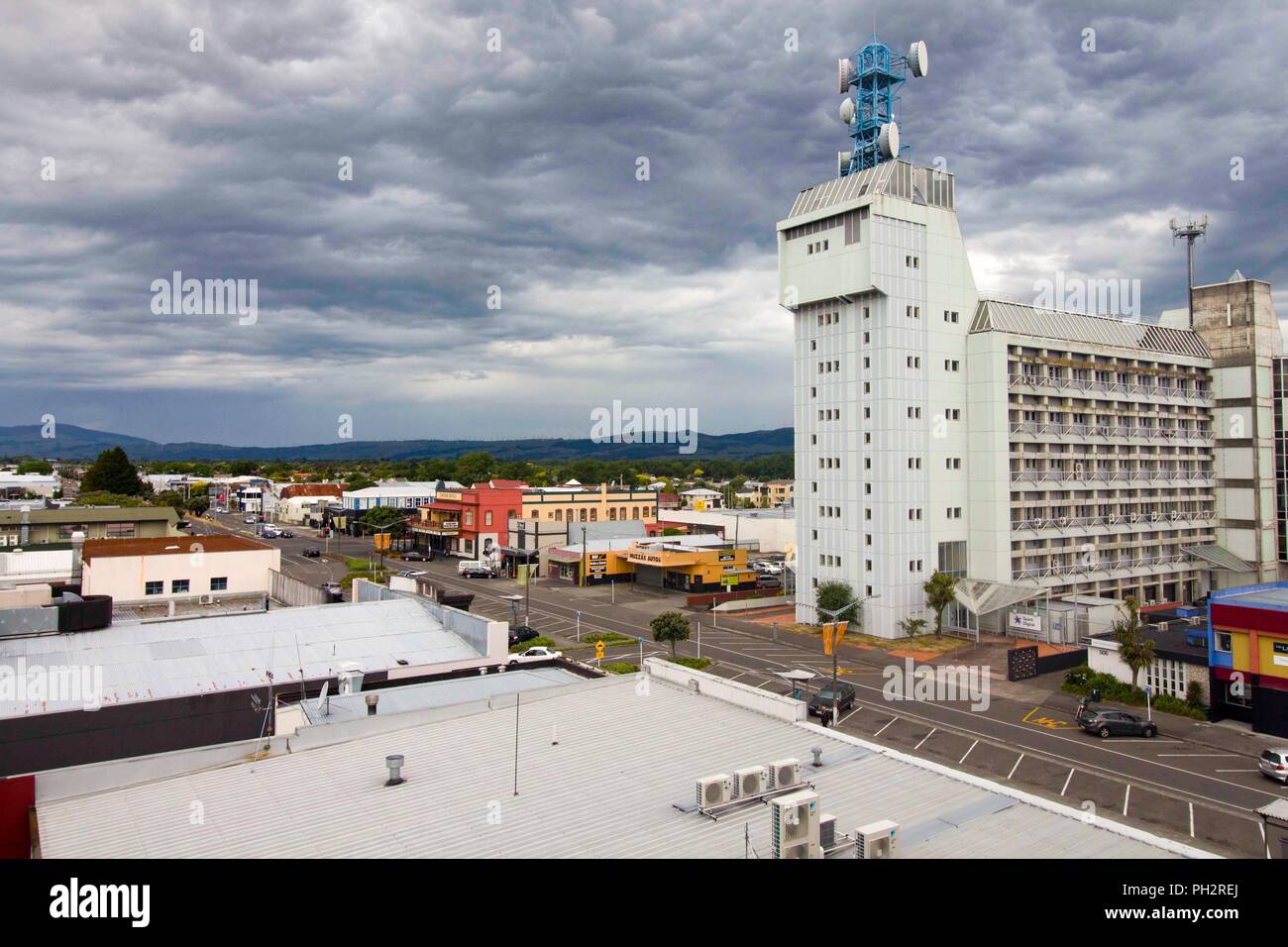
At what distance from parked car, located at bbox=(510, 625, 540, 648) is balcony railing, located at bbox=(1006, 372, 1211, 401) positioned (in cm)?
3687

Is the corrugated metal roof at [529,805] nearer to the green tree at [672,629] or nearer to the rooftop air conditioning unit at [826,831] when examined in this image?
the rooftop air conditioning unit at [826,831]

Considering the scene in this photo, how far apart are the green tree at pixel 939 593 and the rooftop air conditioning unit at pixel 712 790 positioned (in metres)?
41.7

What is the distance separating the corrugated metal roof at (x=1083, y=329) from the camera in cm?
5722

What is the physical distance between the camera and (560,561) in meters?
81.1

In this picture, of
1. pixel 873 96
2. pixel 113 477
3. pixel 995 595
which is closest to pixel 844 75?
pixel 873 96

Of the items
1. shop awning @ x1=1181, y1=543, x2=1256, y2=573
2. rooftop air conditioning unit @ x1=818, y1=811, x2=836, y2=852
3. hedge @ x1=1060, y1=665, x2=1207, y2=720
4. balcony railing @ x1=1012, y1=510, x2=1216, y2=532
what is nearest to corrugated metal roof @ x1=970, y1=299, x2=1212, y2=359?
balcony railing @ x1=1012, y1=510, x2=1216, y2=532

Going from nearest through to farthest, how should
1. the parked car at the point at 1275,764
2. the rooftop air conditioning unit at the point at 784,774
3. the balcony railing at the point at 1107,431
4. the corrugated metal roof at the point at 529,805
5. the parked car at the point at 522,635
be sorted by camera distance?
1. the corrugated metal roof at the point at 529,805
2. the rooftop air conditioning unit at the point at 784,774
3. the parked car at the point at 1275,764
4. the parked car at the point at 522,635
5. the balcony railing at the point at 1107,431

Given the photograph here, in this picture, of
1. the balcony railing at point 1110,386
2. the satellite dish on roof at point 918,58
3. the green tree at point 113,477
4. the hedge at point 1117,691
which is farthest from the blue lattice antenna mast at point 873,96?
the green tree at point 113,477

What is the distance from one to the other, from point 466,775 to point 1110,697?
33.8 m

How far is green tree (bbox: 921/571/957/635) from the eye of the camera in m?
52.9

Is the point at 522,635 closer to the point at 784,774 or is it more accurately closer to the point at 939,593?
the point at 939,593

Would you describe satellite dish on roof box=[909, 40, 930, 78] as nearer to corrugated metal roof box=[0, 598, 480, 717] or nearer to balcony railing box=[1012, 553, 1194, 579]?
balcony railing box=[1012, 553, 1194, 579]

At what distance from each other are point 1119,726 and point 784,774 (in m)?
23.9
